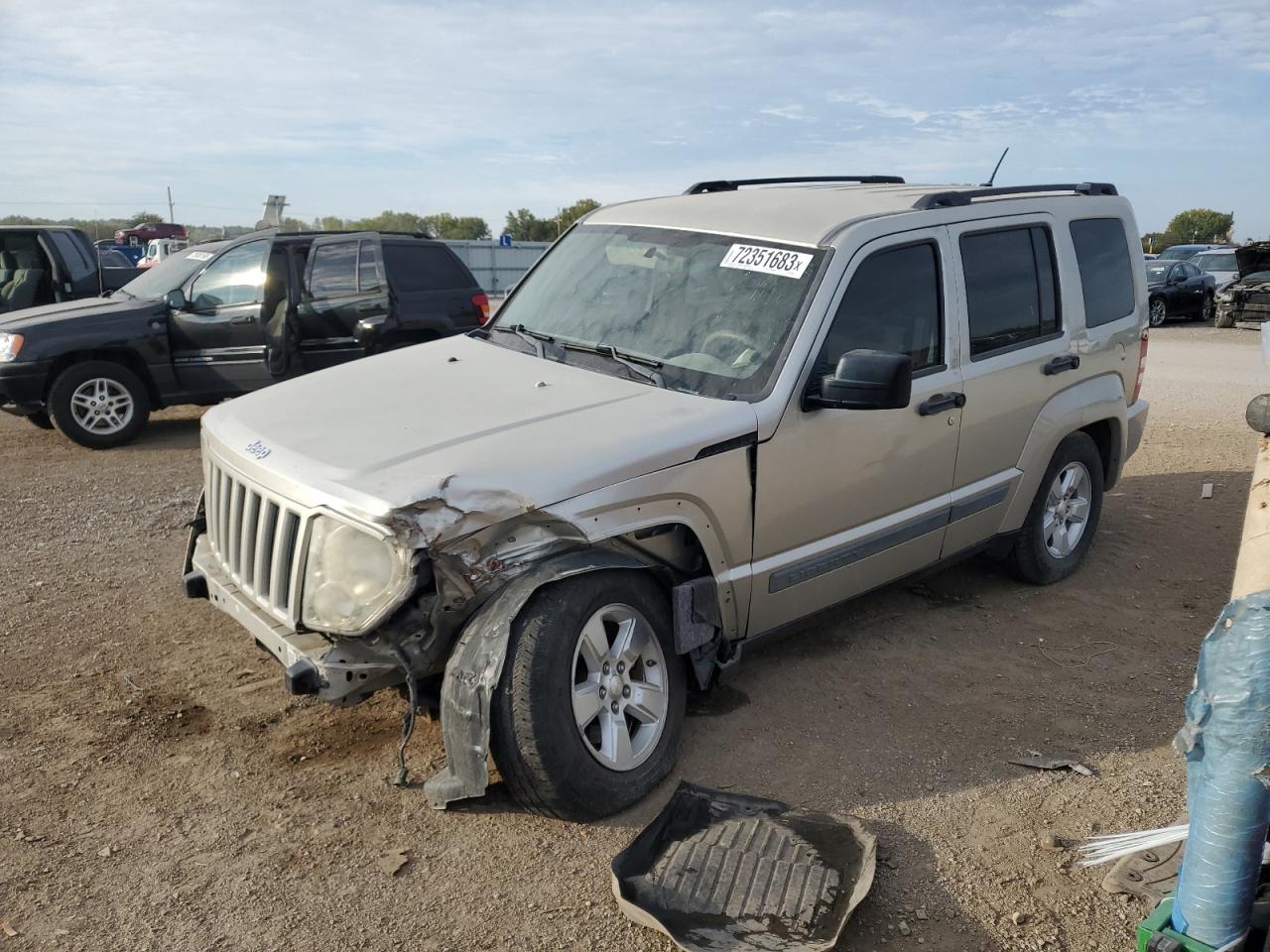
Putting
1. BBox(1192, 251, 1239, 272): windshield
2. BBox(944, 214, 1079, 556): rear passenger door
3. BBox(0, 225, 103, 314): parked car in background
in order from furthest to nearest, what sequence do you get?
BBox(1192, 251, 1239, 272): windshield < BBox(0, 225, 103, 314): parked car in background < BBox(944, 214, 1079, 556): rear passenger door

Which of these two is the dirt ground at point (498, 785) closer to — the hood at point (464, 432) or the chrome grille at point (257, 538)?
the chrome grille at point (257, 538)

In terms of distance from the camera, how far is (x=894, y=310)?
4434mm

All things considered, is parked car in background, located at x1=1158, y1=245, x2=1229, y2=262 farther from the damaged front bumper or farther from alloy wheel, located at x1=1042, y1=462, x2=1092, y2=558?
the damaged front bumper

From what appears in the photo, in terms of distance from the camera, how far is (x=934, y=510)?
4.70 metres

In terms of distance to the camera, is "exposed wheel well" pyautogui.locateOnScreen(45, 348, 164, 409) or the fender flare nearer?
the fender flare

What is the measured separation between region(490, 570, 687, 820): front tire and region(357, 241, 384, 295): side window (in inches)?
281

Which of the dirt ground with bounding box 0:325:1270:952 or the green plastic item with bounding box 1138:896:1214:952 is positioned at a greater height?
the green plastic item with bounding box 1138:896:1214:952

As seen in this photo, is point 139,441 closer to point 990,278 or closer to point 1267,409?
point 990,278

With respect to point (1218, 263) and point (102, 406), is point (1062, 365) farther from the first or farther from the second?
point (1218, 263)

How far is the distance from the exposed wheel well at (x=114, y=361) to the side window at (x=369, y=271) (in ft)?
6.91

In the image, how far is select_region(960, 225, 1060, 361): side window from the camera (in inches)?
189

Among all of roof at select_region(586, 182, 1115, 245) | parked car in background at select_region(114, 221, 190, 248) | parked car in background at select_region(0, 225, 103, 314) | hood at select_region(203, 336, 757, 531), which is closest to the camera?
hood at select_region(203, 336, 757, 531)

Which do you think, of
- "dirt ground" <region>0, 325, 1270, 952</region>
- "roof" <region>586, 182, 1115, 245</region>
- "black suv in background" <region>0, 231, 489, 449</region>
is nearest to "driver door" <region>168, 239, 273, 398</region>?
"black suv in background" <region>0, 231, 489, 449</region>

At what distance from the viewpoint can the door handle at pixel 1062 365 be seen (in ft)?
16.9
